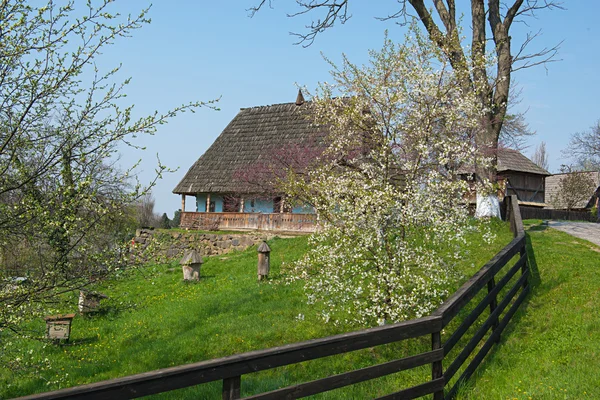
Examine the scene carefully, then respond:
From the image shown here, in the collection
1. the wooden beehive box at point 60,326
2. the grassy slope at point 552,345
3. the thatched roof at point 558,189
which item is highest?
the thatched roof at point 558,189

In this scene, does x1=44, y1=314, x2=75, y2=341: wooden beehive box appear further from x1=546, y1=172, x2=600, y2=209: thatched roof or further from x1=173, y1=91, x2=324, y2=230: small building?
x1=546, y1=172, x2=600, y2=209: thatched roof

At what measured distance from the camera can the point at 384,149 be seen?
8.21 metres

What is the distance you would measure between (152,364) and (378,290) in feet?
15.0

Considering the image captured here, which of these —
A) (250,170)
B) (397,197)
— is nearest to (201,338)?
(397,197)

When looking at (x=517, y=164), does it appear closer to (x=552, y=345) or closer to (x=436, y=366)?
(x=552, y=345)

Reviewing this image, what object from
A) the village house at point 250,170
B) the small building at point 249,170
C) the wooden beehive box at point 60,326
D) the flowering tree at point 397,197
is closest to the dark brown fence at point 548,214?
the village house at point 250,170

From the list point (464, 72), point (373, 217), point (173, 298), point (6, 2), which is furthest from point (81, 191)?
point (173, 298)

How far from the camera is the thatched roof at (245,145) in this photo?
2867cm

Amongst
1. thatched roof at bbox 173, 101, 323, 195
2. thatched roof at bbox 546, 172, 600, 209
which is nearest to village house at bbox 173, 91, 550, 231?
thatched roof at bbox 173, 101, 323, 195

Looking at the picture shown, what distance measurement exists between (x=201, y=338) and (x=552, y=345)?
632 centimetres

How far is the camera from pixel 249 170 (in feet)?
90.5

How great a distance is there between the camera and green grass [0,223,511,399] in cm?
708

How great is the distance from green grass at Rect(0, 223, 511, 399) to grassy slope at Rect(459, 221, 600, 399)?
1048mm

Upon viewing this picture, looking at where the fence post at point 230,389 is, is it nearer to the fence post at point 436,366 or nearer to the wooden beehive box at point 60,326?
the fence post at point 436,366
